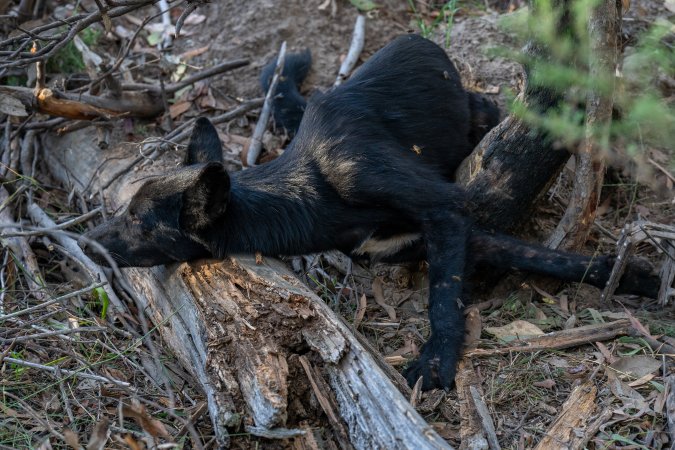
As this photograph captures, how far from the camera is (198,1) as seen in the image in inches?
165

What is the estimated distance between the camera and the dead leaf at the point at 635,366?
4.10m

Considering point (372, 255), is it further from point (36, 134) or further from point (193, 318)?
point (36, 134)

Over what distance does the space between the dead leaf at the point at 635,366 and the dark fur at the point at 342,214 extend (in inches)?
31.4

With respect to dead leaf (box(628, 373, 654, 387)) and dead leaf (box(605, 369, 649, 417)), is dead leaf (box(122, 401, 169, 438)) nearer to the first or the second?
dead leaf (box(605, 369, 649, 417))

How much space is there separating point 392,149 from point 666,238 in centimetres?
190

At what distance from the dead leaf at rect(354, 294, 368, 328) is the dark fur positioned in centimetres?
33

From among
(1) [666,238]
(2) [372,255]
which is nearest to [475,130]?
(2) [372,255]

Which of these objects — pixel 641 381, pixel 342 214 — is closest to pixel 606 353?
pixel 641 381

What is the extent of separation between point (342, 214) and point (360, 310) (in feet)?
2.33

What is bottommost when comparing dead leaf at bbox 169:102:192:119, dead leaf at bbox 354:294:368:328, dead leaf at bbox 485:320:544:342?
dead leaf at bbox 354:294:368:328

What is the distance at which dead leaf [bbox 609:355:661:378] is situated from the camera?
13.5 ft

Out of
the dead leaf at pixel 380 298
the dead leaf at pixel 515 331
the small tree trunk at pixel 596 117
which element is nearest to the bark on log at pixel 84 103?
the dead leaf at pixel 380 298

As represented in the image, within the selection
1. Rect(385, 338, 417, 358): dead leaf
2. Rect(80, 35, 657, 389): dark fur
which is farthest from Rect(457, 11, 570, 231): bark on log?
Rect(385, 338, 417, 358): dead leaf

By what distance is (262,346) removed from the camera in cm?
377
